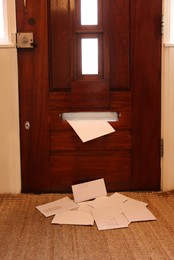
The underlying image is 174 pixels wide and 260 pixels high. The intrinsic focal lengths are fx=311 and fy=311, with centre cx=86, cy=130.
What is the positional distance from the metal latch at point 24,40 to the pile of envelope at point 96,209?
817mm

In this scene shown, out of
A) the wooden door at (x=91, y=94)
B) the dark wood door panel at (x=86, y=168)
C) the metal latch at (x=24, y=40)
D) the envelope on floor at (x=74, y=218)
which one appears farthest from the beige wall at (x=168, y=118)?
the metal latch at (x=24, y=40)

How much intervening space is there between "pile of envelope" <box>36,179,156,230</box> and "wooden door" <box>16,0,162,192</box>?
9 centimetres

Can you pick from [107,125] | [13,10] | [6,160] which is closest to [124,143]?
[107,125]

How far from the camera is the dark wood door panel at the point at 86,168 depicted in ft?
5.88

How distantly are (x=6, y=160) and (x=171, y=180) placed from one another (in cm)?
96

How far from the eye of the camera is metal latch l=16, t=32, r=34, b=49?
1.68m

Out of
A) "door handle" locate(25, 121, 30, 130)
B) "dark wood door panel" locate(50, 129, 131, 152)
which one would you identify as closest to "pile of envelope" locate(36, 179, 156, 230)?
"dark wood door panel" locate(50, 129, 131, 152)

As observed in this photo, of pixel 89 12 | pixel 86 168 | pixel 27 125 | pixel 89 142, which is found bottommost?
pixel 86 168

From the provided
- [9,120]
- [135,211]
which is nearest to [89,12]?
[9,120]

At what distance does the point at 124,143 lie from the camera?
1.79 metres

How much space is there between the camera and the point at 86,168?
1796 mm

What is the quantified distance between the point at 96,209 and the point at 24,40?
3.18 ft

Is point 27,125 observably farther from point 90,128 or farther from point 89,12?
point 89,12

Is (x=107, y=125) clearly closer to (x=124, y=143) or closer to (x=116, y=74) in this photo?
(x=124, y=143)
